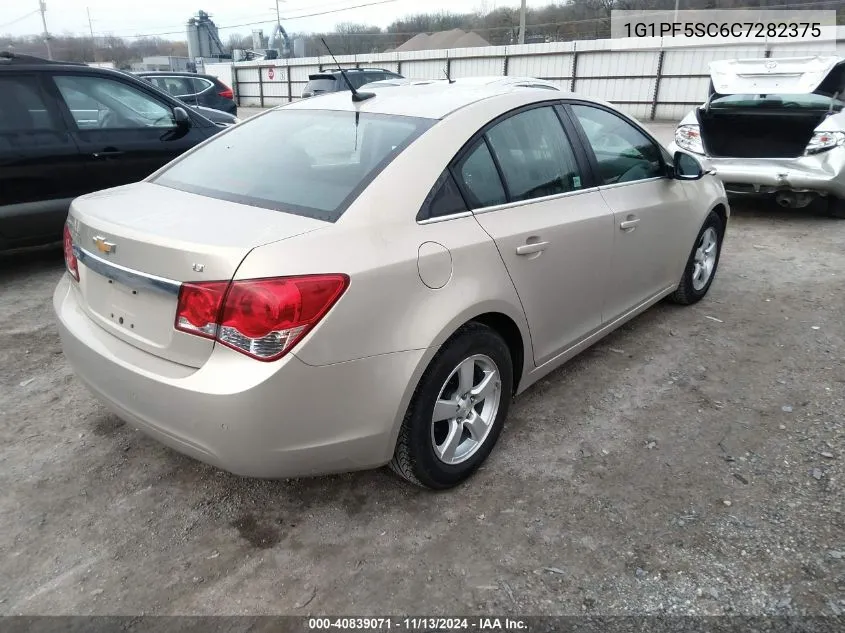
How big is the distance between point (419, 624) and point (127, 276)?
1535 millimetres

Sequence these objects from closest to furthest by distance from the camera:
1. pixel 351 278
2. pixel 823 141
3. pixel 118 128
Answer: pixel 351 278 → pixel 118 128 → pixel 823 141

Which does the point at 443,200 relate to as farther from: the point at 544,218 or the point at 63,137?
the point at 63,137

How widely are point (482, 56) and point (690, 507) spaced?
23.3m

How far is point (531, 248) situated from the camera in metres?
2.68

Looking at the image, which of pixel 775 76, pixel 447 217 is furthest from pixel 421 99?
pixel 775 76

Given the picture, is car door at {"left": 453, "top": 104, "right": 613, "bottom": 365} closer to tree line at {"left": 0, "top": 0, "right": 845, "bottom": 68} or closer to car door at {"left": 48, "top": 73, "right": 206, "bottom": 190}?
car door at {"left": 48, "top": 73, "right": 206, "bottom": 190}

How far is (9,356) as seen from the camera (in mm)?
3738

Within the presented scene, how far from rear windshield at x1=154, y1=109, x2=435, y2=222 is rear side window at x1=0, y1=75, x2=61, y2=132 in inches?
105

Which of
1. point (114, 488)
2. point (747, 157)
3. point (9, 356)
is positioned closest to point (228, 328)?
point (114, 488)

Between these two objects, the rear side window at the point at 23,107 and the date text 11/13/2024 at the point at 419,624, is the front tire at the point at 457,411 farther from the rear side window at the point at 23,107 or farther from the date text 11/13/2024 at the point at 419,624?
the rear side window at the point at 23,107

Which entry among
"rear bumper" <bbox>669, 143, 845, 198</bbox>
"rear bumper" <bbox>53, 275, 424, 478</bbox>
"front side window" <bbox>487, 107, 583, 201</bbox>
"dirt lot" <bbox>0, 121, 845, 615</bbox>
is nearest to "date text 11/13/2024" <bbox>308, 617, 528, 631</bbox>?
"dirt lot" <bbox>0, 121, 845, 615</bbox>

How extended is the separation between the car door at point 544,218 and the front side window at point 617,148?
7.8 inches

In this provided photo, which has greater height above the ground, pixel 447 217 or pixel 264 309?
pixel 447 217

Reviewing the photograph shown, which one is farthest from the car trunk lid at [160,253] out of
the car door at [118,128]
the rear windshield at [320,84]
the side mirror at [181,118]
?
the rear windshield at [320,84]
